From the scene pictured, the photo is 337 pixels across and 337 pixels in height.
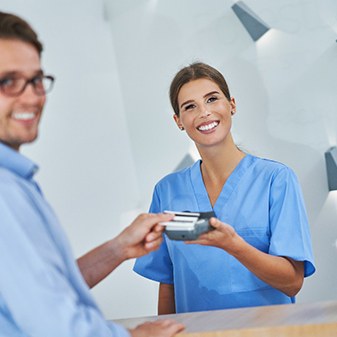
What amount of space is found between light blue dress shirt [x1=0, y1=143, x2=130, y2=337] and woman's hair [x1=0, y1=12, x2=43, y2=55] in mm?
203

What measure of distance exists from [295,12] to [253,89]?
284mm

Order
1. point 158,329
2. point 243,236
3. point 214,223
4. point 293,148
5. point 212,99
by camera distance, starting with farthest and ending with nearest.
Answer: point 293,148, point 212,99, point 243,236, point 214,223, point 158,329

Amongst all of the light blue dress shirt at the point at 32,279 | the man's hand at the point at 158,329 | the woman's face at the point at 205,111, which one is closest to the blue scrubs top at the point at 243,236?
the woman's face at the point at 205,111

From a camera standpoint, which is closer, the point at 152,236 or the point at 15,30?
the point at 15,30

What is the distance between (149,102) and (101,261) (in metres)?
1.17

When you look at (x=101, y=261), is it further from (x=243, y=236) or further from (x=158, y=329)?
(x=243, y=236)

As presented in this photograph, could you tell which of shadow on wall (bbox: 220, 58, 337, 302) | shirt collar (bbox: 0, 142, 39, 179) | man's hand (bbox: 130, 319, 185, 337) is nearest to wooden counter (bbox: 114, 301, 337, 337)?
man's hand (bbox: 130, 319, 185, 337)

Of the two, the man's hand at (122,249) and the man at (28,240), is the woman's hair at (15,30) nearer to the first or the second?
the man at (28,240)

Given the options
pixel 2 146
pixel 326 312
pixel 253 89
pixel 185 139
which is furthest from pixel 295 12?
pixel 2 146

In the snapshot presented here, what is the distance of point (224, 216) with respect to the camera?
1.67 metres

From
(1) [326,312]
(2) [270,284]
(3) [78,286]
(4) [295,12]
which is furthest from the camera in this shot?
(4) [295,12]

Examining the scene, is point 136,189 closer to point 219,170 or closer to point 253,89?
point 253,89

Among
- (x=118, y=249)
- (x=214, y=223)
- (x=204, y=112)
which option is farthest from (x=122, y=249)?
(x=204, y=112)

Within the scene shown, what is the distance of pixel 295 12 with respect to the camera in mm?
2299
